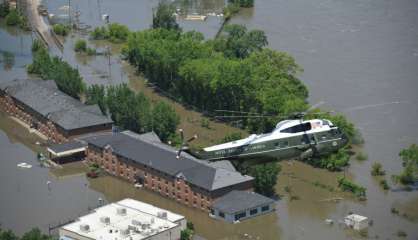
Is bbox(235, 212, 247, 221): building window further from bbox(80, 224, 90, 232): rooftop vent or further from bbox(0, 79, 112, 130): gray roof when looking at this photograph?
bbox(0, 79, 112, 130): gray roof

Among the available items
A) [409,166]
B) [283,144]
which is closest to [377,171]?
[409,166]

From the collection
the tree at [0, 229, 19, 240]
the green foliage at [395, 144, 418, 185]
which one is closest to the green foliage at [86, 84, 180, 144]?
the green foliage at [395, 144, 418, 185]

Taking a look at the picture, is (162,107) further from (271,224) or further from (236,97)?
(271,224)

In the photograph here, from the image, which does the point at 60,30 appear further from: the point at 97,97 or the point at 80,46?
the point at 97,97

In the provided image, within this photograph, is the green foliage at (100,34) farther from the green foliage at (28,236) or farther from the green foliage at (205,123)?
the green foliage at (28,236)

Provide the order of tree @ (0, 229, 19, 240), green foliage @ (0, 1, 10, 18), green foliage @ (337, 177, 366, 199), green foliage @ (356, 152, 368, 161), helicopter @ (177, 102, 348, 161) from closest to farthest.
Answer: helicopter @ (177, 102, 348, 161) → tree @ (0, 229, 19, 240) → green foliage @ (337, 177, 366, 199) → green foliage @ (356, 152, 368, 161) → green foliage @ (0, 1, 10, 18)
